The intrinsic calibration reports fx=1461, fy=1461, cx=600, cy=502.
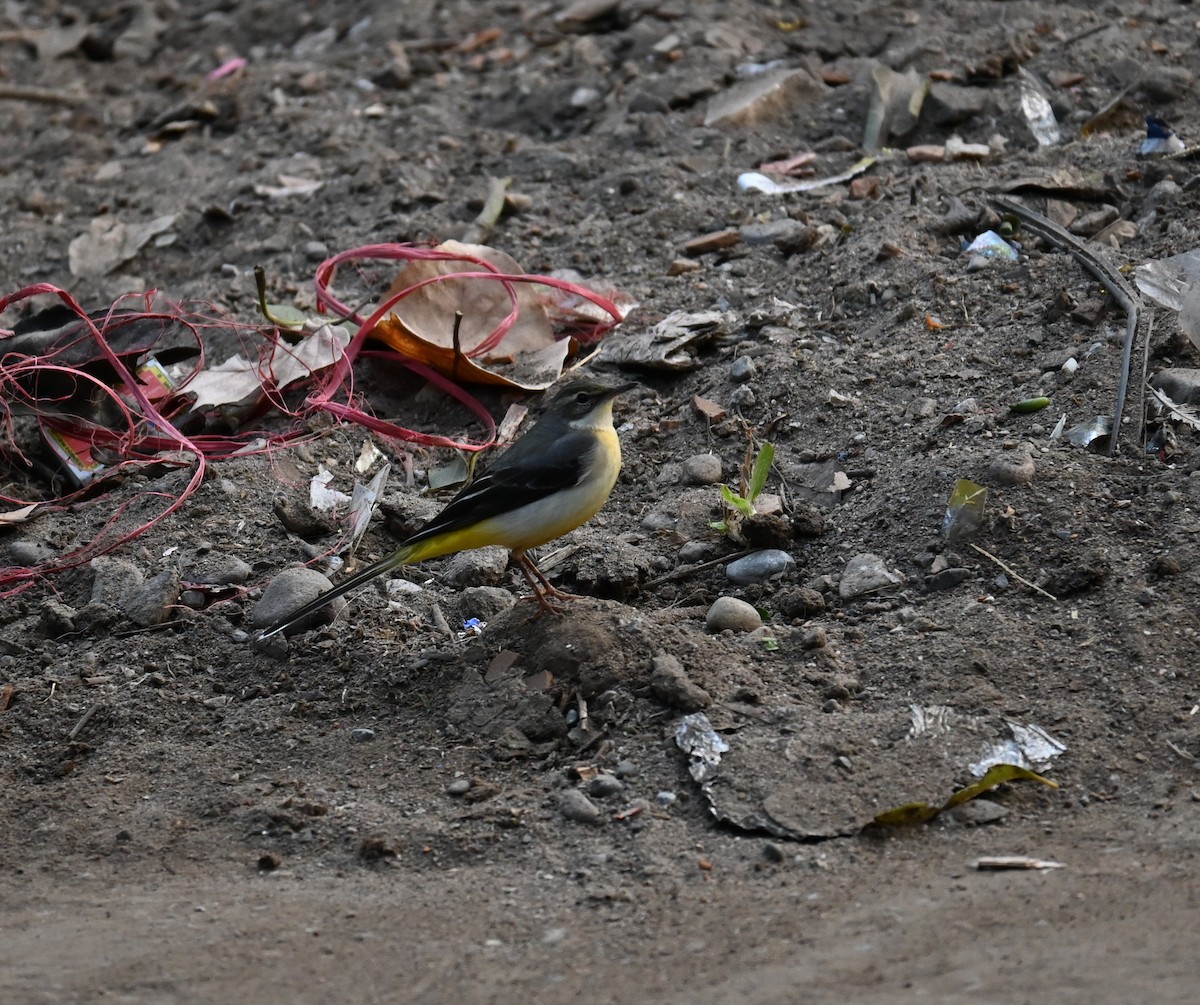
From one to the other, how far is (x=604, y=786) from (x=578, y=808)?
5.2 inches

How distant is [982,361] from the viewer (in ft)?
20.7

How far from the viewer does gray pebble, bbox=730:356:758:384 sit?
260 inches

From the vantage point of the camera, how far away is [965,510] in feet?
17.5

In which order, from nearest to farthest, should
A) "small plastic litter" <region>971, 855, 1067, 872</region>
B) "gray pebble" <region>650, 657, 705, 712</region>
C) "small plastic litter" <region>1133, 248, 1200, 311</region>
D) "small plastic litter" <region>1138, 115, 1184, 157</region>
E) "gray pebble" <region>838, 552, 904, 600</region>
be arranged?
"small plastic litter" <region>971, 855, 1067, 872</region>, "gray pebble" <region>650, 657, 705, 712</region>, "gray pebble" <region>838, 552, 904, 600</region>, "small plastic litter" <region>1133, 248, 1200, 311</region>, "small plastic litter" <region>1138, 115, 1184, 157</region>

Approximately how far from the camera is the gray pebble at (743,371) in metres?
6.61

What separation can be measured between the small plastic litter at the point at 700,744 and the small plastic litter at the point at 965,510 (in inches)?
51.9

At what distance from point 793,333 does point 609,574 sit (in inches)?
72.3

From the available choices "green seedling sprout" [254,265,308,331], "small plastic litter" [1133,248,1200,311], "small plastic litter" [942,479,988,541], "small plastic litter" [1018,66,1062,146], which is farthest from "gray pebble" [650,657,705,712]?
"small plastic litter" [1018,66,1062,146]

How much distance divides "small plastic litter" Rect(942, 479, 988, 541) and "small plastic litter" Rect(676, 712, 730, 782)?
1.32 metres

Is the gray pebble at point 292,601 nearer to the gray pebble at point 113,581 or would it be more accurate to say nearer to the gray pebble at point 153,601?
the gray pebble at point 153,601

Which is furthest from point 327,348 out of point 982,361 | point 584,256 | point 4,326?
point 982,361

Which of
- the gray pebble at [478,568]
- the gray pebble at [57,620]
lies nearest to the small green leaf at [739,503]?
the gray pebble at [478,568]

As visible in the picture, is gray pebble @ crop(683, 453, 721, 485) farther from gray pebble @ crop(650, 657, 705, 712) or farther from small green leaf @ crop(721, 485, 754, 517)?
gray pebble @ crop(650, 657, 705, 712)

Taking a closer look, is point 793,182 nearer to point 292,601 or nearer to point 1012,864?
point 292,601
